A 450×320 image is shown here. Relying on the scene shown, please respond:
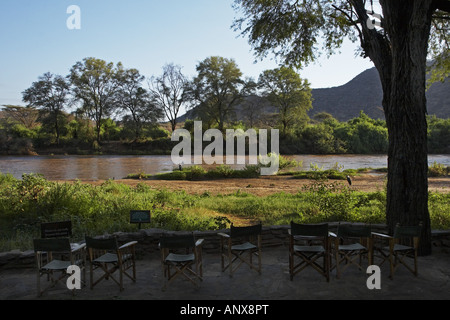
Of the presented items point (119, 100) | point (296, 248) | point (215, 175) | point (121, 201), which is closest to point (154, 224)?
point (121, 201)

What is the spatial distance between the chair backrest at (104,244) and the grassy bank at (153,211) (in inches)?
82.0

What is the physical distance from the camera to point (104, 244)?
4.46 m

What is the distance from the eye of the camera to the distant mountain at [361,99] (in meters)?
112

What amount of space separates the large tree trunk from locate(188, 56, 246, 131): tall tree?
4329 centimetres

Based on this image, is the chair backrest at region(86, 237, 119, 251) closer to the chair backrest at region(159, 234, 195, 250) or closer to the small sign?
the chair backrest at region(159, 234, 195, 250)

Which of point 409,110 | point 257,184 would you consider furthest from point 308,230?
point 257,184

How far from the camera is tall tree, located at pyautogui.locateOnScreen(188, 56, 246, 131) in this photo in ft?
161

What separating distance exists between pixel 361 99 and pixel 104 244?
459ft

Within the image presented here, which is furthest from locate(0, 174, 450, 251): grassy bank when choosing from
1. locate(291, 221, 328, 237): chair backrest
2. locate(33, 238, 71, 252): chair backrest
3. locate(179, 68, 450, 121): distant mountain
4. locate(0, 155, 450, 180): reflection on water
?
locate(179, 68, 450, 121): distant mountain

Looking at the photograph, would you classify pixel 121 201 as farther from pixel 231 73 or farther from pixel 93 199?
pixel 231 73

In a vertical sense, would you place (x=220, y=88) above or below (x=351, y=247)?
above

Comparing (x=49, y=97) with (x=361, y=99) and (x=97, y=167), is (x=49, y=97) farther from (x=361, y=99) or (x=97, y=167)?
(x=361, y=99)

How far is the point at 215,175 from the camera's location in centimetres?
2183
